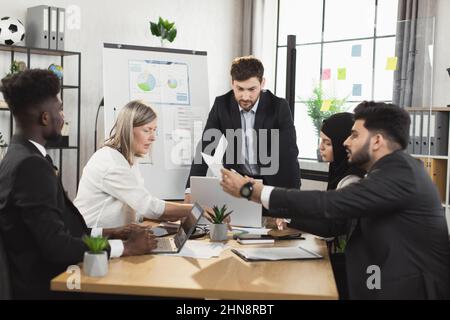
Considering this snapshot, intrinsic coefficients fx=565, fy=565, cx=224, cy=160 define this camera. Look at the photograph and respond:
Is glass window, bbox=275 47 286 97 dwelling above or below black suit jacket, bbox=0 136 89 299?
above

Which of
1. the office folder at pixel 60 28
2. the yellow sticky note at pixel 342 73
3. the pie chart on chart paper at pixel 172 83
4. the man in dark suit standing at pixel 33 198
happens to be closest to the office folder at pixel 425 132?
the yellow sticky note at pixel 342 73

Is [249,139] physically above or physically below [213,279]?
above

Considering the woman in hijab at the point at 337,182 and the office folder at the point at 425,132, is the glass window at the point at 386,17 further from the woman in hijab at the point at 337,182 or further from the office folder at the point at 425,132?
the woman in hijab at the point at 337,182

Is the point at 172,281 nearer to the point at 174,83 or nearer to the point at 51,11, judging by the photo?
the point at 174,83

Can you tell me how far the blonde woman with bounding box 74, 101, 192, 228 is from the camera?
8.80 ft

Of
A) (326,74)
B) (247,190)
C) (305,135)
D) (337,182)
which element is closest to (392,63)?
(326,74)

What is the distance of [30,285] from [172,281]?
1.58 feet

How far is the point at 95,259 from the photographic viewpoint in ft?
6.16

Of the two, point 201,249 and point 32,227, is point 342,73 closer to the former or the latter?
point 201,249

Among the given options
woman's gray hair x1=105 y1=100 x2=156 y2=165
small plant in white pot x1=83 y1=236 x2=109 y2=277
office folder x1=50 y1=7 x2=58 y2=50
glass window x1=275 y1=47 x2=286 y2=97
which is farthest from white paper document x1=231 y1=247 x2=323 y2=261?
glass window x1=275 y1=47 x2=286 y2=97

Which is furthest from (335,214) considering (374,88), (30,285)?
(374,88)

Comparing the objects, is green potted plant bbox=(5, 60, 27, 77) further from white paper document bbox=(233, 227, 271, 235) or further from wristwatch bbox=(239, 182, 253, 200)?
wristwatch bbox=(239, 182, 253, 200)

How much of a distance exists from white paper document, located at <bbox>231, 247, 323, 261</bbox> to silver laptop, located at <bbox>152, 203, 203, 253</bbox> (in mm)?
211

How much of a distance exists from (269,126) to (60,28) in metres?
2.40
